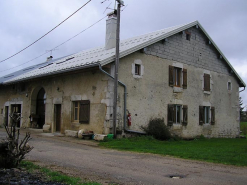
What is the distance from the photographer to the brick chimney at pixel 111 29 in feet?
52.4

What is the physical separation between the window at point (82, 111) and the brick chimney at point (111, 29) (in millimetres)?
4021

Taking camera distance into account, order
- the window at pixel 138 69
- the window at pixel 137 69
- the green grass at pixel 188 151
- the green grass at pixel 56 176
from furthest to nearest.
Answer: the window at pixel 138 69 < the window at pixel 137 69 < the green grass at pixel 188 151 < the green grass at pixel 56 176

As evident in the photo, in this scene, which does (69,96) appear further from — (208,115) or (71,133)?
(208,115)

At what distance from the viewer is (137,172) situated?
631cm

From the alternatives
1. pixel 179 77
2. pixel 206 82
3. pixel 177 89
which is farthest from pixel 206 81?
pixel 177 89

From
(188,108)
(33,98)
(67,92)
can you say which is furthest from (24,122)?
(188,108)

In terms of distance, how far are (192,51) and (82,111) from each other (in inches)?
313

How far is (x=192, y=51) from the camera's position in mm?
17297

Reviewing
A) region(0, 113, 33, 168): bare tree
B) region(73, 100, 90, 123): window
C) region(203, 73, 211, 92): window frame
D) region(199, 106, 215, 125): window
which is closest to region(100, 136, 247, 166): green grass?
region(73, 100, 90, 123): window

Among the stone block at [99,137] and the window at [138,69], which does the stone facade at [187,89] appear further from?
the stone block at [99,137]

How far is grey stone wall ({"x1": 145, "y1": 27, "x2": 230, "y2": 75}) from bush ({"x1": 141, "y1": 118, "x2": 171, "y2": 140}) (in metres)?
3.63

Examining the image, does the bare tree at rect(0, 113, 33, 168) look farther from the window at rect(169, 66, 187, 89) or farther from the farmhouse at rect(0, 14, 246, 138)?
the window at rect(169, 66, 187, 89)

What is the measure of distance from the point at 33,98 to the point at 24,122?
6.14 ft

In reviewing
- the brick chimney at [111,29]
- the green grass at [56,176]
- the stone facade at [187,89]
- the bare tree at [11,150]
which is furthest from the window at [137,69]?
the bare tree at [11,150]
